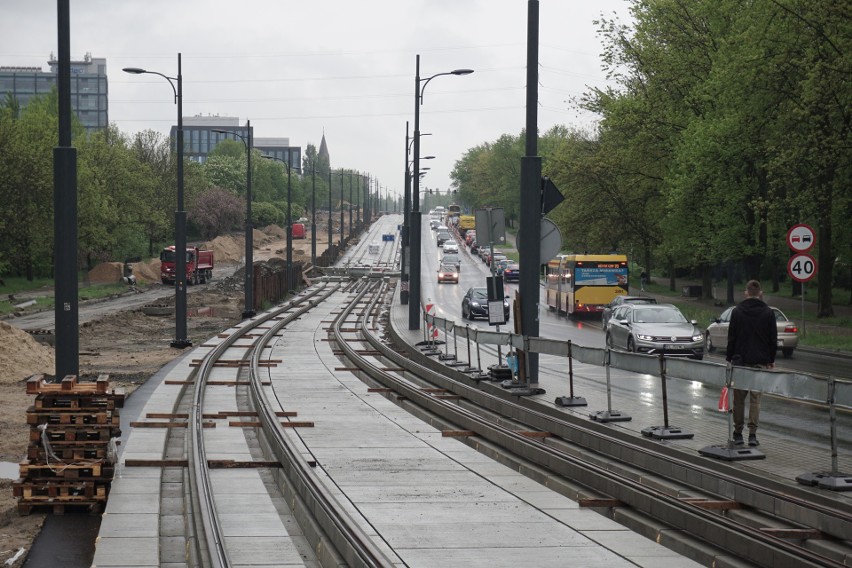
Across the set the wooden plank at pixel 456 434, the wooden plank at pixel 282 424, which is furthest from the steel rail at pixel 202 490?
the wooden plank at pixel 456 434

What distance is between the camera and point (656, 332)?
106 feet

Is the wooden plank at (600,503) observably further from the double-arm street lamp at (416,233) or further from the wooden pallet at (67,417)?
the double-arm street lamp at (416,233)

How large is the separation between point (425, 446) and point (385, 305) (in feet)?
169

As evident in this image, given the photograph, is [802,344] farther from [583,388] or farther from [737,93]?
[583,388]

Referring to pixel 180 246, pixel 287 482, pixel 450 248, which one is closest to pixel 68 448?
pixel 287 482

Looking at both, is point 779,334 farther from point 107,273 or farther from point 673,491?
point 107,273

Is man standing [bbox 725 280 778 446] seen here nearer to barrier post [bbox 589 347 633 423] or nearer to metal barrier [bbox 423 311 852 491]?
metal barrier [bbox 423 311 852 491]

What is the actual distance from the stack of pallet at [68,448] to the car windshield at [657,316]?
22.7 metres

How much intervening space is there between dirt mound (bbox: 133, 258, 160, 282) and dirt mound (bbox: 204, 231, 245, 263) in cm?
2149

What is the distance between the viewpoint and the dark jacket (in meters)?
13.9

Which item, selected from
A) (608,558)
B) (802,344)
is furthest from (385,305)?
(608,558)

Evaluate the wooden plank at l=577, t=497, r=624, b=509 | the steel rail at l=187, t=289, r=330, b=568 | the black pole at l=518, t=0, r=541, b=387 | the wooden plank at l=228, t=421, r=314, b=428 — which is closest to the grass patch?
the steel rail at l=187, t=289, r=330, b=568

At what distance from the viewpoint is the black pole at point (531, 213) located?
66.5ft

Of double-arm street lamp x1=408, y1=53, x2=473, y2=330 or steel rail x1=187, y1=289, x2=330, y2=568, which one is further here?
double-arm street lamp x1=408, y1=53, x2=473, y2=330
